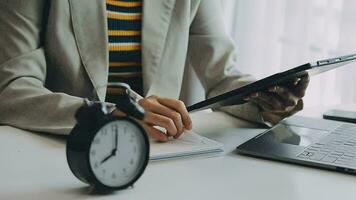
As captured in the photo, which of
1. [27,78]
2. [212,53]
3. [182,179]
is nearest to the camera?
[182,179]

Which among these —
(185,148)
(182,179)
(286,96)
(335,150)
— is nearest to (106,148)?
(182,179)

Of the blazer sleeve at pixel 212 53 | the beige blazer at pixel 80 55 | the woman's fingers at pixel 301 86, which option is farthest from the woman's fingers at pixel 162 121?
the blazer sleeve at pixel 212 53

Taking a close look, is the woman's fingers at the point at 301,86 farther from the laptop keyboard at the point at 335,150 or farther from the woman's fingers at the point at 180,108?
the woman's fingers at the point at 180,108

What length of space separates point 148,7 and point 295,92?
1.45 ft

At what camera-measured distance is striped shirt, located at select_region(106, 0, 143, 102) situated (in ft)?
4.64

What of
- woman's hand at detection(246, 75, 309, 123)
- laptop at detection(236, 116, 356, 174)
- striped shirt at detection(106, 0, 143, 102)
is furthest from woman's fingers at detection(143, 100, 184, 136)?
striped shirt at detection(106, 0, 143, 102)

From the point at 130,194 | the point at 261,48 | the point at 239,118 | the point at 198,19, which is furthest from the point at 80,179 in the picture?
the point at 261,48

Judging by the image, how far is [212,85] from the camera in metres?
1.51

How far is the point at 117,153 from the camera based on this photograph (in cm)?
75

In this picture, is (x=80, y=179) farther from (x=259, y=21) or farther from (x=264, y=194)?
(x=259, y=21)

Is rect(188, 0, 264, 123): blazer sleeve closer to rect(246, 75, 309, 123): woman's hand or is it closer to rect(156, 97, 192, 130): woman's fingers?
rect(246, 75, 309, 123): woman's hand

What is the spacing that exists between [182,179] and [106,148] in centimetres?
15

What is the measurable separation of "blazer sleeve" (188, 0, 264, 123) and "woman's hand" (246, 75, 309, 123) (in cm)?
15

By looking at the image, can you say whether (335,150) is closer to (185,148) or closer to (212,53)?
(185,148)
